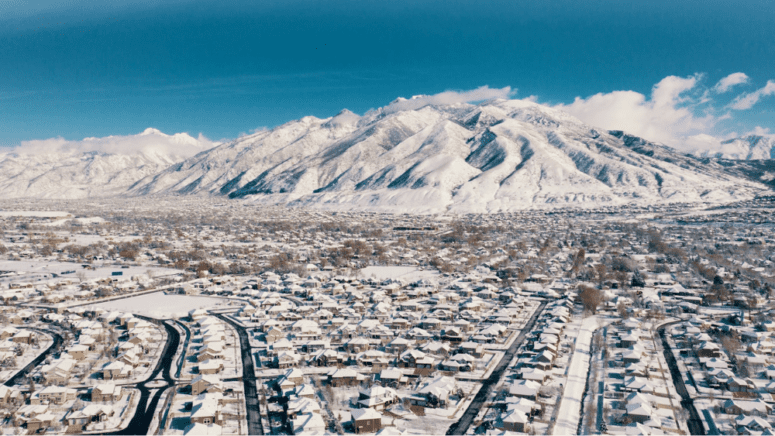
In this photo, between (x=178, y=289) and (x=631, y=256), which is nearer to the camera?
(x=178, y=289)

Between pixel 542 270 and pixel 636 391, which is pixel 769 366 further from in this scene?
pixel 542 270

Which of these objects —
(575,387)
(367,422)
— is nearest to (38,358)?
(367,422)

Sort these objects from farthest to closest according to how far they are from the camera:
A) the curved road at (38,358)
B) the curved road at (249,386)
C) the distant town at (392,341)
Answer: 1. the curved road at (38,358)
2. the distant town at (392,341)
3. the curved road at (249,386)

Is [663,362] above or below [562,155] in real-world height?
below

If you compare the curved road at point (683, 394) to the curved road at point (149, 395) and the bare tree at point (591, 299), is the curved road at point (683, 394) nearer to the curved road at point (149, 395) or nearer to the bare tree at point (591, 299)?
the bare tree at point (591, 299)

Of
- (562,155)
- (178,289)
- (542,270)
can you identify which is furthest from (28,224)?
(562,155)

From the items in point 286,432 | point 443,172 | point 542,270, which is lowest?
point 286,432

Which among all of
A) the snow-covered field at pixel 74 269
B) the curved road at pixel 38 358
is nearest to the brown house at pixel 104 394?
the curved road at pixel 38 358

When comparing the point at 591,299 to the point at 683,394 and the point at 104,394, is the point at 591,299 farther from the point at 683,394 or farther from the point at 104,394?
the point at 104,394
